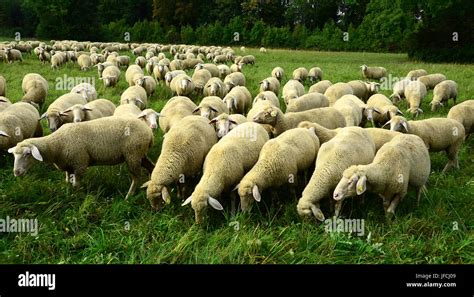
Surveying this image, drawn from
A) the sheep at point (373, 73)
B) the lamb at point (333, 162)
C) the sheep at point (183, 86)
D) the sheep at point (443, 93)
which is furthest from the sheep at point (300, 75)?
the lamb at point (333, 162)

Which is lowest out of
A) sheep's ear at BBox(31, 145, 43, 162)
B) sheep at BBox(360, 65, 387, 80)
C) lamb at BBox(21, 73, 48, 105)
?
sheep's ear at BBox(31, 145, 43, 162)

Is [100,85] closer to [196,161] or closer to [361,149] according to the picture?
[196,161]

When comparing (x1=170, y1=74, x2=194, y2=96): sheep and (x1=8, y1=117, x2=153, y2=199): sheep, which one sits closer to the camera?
(x1=8, y1=117, x2=153, y2=199): sheep

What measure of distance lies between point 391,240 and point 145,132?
4170 mm

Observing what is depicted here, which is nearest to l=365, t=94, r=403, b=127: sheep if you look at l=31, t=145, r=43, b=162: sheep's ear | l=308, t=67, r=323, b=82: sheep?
l=31, t=145, r=43, b=162: sheep's ear

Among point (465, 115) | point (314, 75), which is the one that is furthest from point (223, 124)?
point (314, 75)

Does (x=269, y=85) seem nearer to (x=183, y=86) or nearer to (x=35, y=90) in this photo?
(x=183, y=86)

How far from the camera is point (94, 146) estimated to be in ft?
23.2

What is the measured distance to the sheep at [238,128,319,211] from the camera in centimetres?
601

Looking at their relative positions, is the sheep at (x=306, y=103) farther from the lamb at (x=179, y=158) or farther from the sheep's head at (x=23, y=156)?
the sheep's head at (x=23, y=156)

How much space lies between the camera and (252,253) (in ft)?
16.0

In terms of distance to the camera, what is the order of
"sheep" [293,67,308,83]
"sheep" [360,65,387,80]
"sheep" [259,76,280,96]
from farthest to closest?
"sheep" [360,65,387,80] → "sheep" [293,67,308,83] → "sheep" [259,76,280,96]

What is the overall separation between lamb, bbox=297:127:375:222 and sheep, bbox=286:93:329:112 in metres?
3.58

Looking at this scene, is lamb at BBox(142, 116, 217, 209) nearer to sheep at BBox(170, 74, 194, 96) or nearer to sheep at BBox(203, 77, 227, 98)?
sheep at BBox(203, 77, 227, 98)
